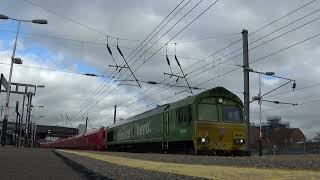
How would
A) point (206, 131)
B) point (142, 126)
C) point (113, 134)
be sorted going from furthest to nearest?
point (113, 134) → point (142, 126) → point (206, 131)

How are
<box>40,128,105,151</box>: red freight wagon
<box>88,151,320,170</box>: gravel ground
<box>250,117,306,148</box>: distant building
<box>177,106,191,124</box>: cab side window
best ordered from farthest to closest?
<box>250,117,306,148</box>: distant building, <box>40,128,105,151</box>: red freight wagon, <box>177,106,191,124</box>: cab side window, <box>88,151,320,170</box>: gravel ground

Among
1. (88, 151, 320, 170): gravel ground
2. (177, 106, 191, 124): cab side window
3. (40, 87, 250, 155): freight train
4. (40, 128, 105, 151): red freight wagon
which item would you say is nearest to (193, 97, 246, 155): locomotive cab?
(40, 87, 250, 155): freight train

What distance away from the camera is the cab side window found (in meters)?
24.4

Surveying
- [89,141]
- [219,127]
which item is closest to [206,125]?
[219,127]

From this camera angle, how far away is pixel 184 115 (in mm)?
25031

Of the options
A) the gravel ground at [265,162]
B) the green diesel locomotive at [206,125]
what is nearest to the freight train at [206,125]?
the green diesel locomotive at [206,125]

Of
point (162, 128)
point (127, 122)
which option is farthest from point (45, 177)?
point (127, 122)

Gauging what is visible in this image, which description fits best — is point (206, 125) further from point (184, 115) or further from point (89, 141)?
point (89, 141)

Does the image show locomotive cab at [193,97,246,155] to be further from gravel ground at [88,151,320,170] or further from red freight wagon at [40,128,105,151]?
red freight wagon at [40,128,105,151]

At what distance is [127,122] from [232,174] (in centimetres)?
3044

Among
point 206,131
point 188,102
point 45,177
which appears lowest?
point 45,177

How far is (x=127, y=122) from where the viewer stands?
39344 mm

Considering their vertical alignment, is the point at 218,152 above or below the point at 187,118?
below

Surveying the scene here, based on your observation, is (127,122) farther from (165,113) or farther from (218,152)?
(218,152)
